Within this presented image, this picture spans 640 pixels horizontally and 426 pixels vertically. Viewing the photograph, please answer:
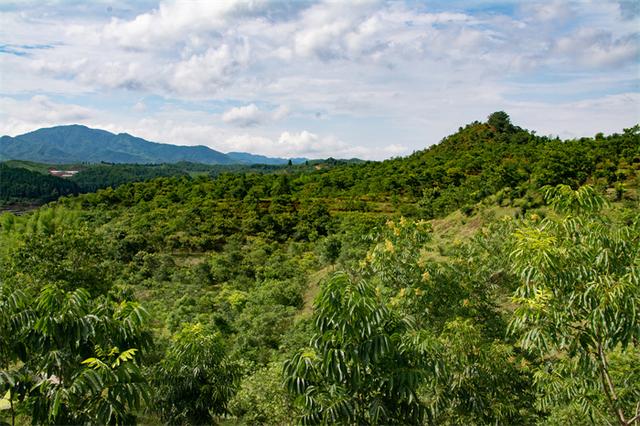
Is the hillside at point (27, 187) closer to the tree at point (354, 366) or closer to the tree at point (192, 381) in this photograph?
the tree at point (192, 381)

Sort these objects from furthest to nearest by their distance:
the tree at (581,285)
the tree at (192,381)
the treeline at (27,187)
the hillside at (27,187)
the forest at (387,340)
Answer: the treeline at (27,187) < the hillside at (27,187) < the tree at (192,381) < the forest at (387,340) < the tree at (581,285)

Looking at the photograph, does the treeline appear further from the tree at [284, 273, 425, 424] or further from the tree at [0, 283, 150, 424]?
the tree at [284, 273, 425, 424]

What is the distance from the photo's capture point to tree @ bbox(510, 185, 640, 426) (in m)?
4.50

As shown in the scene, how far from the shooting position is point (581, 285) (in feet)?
16.3

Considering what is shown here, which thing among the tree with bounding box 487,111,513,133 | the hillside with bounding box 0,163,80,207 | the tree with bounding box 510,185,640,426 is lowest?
the hillside with bounding box 0,163,80,207

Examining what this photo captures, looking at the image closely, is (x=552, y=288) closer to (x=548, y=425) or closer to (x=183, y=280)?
(x=548, y=425)

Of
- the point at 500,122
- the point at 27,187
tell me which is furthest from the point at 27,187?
the point at 500,122

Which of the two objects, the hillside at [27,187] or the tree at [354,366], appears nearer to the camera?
the tree at [354,366]

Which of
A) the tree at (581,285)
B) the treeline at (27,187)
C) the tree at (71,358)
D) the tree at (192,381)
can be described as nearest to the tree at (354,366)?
the tree at (581,285)

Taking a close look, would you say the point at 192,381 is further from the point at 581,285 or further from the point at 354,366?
the point at 581,285

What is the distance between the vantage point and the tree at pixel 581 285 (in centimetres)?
450

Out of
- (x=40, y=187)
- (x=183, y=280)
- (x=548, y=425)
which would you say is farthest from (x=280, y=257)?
(x=40, y=187)

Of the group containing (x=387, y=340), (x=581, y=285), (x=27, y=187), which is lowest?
(x=27, y=187)

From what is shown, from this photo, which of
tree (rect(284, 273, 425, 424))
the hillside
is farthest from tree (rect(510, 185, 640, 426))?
the hillside
